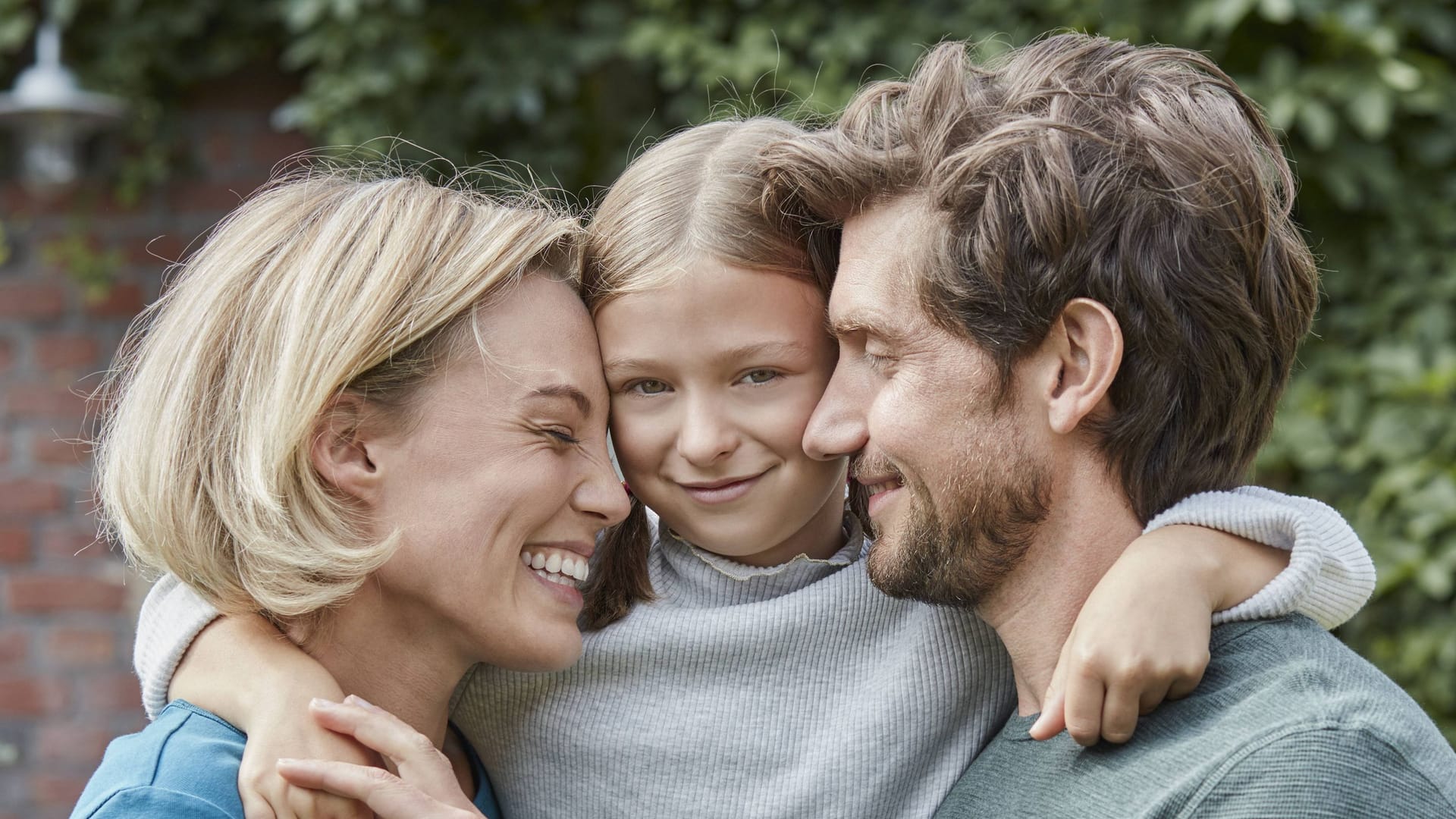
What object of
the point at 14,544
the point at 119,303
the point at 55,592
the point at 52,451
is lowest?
the point at 55,592

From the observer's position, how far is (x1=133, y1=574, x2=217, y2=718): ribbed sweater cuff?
1.90m

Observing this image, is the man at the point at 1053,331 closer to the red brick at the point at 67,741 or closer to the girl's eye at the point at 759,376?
the girl's eye at the point at 759,376

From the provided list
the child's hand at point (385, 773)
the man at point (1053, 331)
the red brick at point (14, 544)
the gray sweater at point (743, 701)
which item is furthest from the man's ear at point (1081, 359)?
the red brick at point (14, 544)

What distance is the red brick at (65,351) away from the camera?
13.1 feet

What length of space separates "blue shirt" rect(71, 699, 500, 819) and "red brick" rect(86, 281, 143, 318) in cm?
248

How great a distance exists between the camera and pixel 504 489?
74.0 inches

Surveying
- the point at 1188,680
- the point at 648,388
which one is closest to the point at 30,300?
the point at 648,388

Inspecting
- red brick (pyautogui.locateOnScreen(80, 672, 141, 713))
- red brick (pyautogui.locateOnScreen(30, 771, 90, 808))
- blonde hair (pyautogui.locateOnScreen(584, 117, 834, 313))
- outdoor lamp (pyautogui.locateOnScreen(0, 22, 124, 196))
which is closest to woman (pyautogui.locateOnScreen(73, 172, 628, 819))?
blonde hair (pyautogui.locateOnScreen(584, 117, 834, 313))

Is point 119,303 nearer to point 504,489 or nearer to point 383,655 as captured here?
point 383,655

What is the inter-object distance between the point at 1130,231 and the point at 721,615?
82 cm

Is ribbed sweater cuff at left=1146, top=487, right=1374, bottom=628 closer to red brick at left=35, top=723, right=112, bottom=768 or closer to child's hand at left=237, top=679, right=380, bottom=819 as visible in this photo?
child's hand at left=237, top=679, right=380, bottom=819

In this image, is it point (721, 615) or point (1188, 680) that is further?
point (721, 615)

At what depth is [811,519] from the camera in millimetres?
2182

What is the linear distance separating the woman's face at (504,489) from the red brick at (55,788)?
8.48 feet
